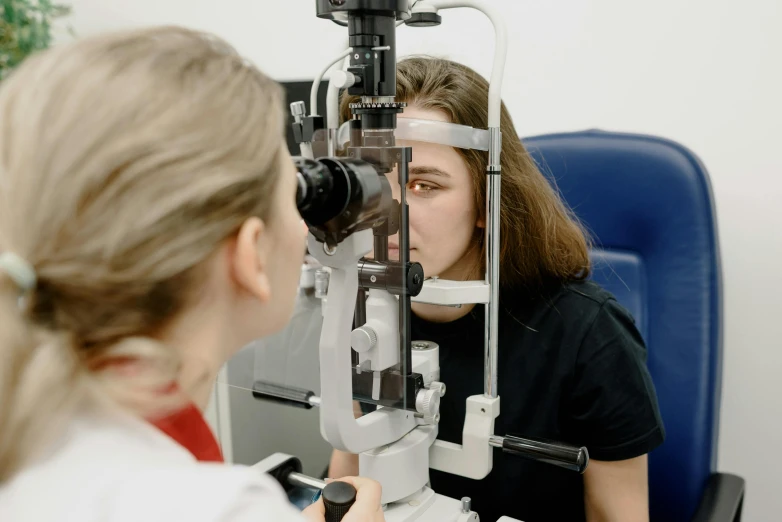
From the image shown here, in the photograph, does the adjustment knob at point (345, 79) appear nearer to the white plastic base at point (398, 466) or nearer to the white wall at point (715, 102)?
the white plastic base at point (398, 466)

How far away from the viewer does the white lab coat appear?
0.40 meters

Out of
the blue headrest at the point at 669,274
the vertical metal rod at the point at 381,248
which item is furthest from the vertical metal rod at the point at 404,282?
the blue headrest at the point at 669,274

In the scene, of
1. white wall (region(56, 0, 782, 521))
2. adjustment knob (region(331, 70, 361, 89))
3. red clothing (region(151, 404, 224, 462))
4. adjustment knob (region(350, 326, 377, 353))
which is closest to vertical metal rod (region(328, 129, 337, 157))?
adjustment knob (region(331, 70, 361, 89))

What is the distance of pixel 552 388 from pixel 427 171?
1.36ft

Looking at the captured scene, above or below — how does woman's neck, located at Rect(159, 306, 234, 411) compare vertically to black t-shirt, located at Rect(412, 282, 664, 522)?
above

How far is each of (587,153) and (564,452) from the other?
0.64 m

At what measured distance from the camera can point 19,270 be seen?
41cm

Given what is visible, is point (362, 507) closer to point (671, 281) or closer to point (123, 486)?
point (123, 486)

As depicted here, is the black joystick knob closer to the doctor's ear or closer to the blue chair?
the doctor's ear

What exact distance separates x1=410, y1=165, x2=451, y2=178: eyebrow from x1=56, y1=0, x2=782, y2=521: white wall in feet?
2.14

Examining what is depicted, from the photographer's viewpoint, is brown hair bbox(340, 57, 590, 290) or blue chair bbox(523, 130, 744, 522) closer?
brown hair bbox(340, 57, 590, 290)

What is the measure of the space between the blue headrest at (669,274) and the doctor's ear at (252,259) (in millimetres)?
833

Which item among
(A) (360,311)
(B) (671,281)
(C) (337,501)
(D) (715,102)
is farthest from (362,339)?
(D) (715,102)

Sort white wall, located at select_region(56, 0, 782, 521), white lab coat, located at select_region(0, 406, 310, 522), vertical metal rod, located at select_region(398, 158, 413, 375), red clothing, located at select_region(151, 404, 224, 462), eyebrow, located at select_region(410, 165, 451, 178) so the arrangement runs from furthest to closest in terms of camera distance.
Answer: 1. white wall, located at select_region(56, 0, 782, 521)
2. eyebrow, located at select_region(410, 165, 451, 178)
3. vertical metal rod, located at select_region(398, 158, 413, 375)
4. red clothing, located at select_region(151, 404, 224, 462)
5. white lab coat, located at select_region(0, 406, 310, 522)
